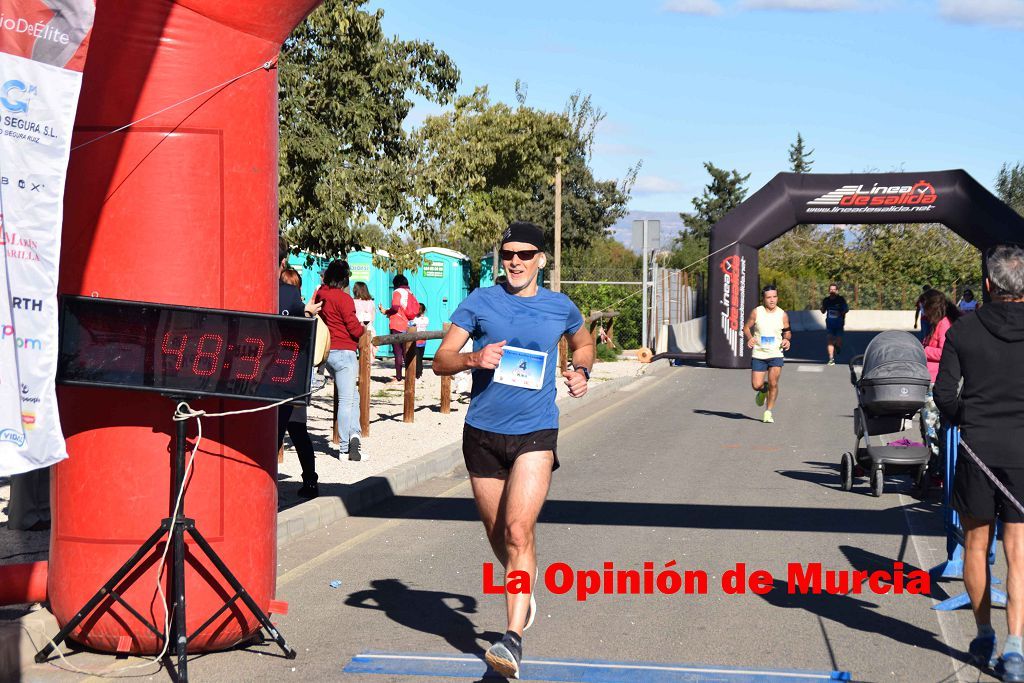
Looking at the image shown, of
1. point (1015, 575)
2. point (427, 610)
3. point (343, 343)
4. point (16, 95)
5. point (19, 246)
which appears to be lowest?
point (427, 610)

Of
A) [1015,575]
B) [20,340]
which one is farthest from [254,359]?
[1015,575]

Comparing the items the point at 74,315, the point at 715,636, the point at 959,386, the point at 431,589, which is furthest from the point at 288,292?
the point at 959,386

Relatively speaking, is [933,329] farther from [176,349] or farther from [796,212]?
[796,212]

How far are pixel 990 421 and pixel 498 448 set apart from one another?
2.25 m

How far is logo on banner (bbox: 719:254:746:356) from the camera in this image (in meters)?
27.4

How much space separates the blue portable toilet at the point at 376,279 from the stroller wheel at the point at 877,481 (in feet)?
59.4

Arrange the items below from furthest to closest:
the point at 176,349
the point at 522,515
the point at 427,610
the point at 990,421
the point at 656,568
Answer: the point at 656,568
the point at 427,610
the point at 176,349
the point at 990,421
the point at 522,515

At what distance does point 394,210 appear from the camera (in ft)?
57.0

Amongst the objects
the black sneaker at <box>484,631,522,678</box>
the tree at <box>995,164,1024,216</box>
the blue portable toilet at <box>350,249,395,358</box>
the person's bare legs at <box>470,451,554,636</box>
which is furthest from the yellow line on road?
the tree at <box>995,164,1024,216</box>

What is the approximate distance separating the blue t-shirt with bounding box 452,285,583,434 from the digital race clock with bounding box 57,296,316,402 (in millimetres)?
804

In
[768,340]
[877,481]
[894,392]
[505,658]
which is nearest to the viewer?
[505,658]

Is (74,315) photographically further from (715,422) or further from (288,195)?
(715,422)

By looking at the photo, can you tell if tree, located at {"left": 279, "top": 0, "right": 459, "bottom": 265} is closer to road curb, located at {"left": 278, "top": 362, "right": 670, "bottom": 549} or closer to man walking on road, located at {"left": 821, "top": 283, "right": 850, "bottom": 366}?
road curb, located at {"left": 278, "top": 362, "right": 670, "bottom": 549}

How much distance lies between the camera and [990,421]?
5691mm
